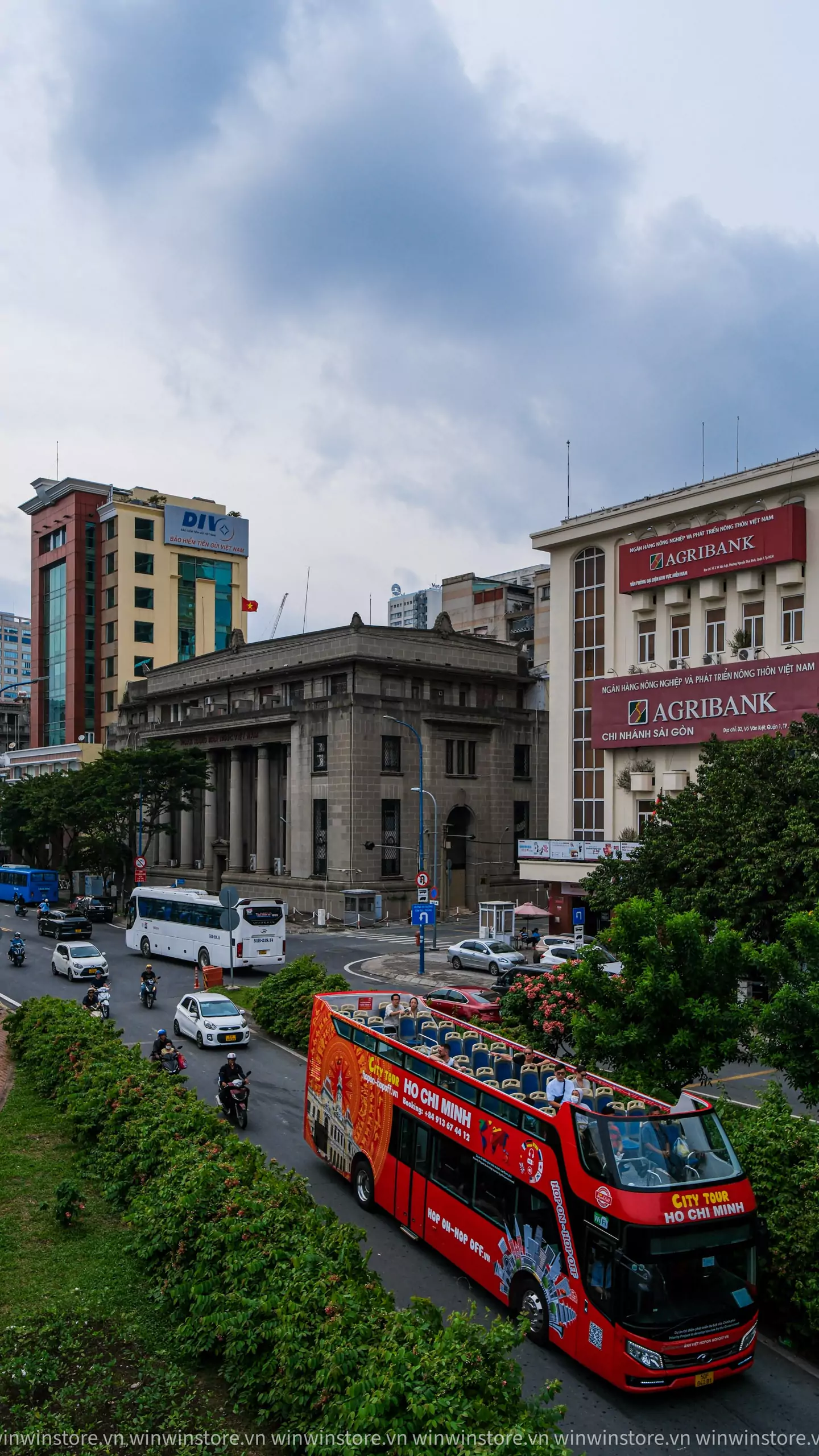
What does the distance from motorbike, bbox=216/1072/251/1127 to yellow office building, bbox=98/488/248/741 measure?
84.3 meters

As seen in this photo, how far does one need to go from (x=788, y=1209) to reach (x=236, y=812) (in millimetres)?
64054

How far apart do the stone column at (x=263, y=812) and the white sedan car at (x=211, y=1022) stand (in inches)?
1622

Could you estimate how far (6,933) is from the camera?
53094mm

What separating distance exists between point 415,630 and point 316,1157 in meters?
51.4

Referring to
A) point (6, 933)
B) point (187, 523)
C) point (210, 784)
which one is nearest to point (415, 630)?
point (210, 784)

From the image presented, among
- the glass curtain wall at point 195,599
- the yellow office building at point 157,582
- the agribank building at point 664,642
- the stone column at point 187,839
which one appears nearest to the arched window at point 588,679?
the agribank building at point 664,642

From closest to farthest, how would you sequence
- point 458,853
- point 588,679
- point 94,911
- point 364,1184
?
point 364,1184 < point 588,679 < point 94,911 < point 458,853

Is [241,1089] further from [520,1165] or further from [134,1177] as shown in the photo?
[520,1165]

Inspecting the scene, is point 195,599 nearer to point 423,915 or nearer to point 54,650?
point 54,650

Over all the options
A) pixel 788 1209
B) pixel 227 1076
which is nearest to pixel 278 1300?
pixel 788 1209

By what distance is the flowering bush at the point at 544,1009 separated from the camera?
65.0 feet

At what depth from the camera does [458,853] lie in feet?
225

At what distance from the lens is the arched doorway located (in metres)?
67.9

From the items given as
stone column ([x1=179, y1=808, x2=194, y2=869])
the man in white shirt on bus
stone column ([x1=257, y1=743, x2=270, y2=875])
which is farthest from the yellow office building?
the man in white shirt on bus
